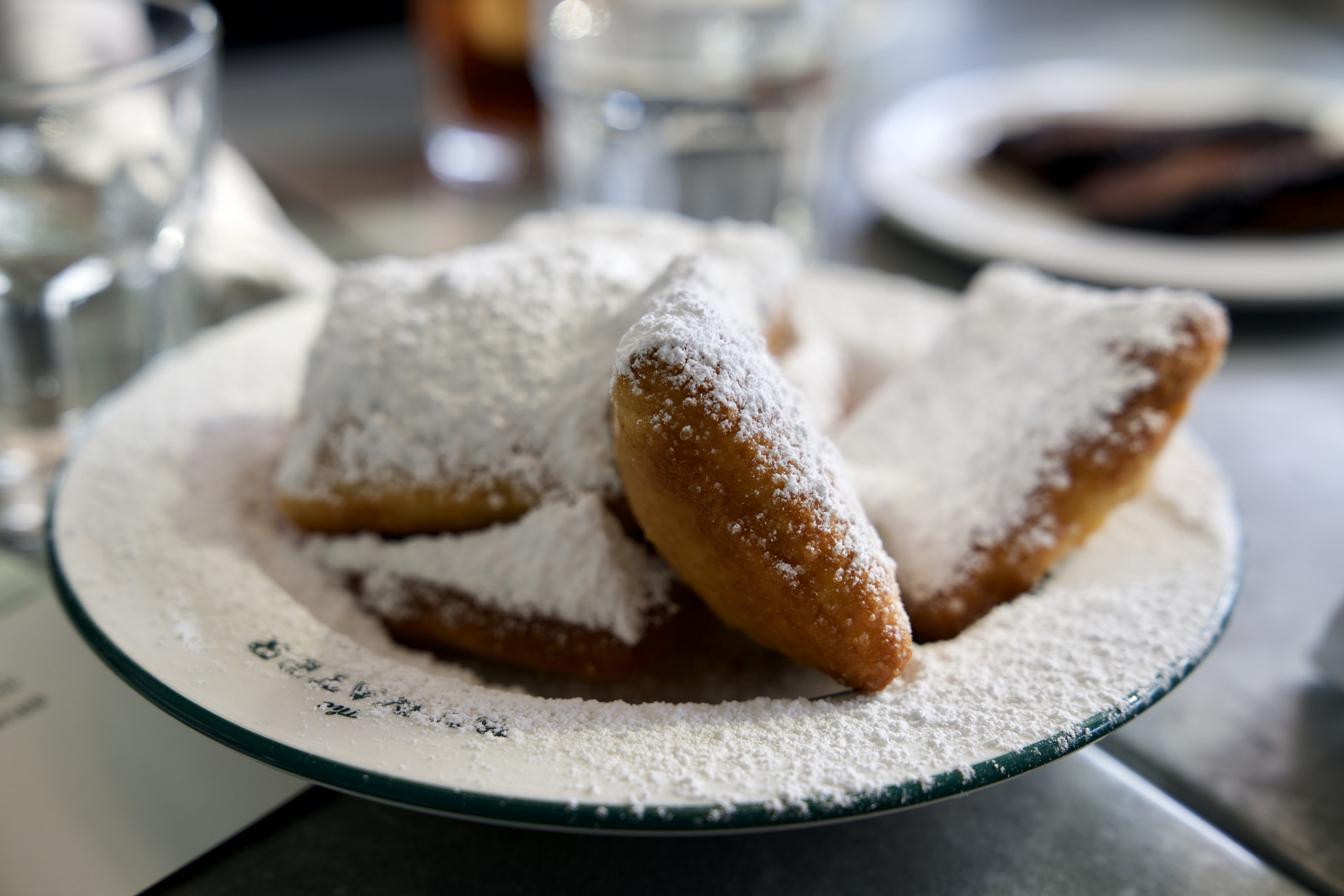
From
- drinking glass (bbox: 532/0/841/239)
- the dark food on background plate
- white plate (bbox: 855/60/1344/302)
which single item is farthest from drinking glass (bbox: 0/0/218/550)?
the dark food on background plate

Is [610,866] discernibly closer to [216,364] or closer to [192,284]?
[216,364]

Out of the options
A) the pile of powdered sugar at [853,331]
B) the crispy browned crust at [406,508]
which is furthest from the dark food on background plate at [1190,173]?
the crispy browned crust at [406,508]

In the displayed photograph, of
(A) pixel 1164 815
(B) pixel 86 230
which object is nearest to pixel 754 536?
(A) pixel 1164 815

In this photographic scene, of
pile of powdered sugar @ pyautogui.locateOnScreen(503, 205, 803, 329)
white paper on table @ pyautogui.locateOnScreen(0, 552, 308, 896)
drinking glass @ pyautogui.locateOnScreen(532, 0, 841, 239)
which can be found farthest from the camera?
drinking glass @ pyautogui.locateOnScreen(532, 0, 841, 239)

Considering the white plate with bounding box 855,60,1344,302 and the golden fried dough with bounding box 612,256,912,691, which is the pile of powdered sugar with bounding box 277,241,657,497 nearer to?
the golden fried dough with bounding box 612,256,912,691

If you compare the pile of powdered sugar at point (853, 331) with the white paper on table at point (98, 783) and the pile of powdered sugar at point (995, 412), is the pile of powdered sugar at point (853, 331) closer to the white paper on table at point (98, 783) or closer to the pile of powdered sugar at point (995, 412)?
the pile of powdered sugar at point (995, 412)

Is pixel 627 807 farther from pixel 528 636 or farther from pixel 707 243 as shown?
pixel 707 243
